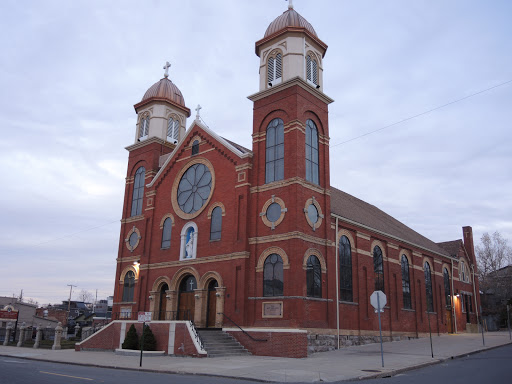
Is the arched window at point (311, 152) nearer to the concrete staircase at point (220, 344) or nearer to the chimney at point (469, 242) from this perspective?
the concrete staircase at point (220, 344)

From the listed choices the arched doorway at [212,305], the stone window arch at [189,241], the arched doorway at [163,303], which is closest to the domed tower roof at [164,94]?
the stone window arch at [189,241]

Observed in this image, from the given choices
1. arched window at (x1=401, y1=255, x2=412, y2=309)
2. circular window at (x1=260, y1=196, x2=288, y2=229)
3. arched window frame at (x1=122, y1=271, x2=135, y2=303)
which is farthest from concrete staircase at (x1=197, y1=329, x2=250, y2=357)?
arched window at (x1=401, y1=255, x2=412, y2=309)

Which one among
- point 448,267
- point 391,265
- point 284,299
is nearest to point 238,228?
point 284,299

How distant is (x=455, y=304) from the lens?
1686 inches

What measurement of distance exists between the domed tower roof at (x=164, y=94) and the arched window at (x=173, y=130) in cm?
141

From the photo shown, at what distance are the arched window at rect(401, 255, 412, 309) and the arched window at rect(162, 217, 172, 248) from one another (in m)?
18.0

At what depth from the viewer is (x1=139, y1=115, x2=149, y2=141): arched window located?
37.0 m

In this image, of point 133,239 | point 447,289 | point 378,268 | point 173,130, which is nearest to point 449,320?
point 447,289

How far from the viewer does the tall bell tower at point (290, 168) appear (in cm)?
2411

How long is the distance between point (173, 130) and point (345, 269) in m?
18.0

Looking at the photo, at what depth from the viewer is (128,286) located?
3366 centimetres

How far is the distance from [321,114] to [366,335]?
13.9m

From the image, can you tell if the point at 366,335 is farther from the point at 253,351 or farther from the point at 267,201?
the point at 267,201

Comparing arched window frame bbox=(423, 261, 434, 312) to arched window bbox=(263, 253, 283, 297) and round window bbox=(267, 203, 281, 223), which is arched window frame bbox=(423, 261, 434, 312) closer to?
arched window bbox=(263, 253, 283, 297)
